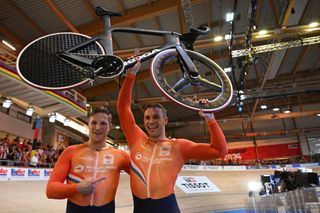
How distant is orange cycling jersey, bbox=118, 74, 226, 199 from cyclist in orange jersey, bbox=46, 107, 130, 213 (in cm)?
16

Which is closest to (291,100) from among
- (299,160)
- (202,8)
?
(299,160)

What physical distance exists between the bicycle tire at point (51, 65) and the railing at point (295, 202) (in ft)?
12.0

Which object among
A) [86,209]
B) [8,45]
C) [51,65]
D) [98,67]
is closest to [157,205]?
[86,209]

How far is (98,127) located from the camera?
222 centimetres

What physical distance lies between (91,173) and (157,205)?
0.56 meters

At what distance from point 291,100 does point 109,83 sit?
19.4 meters

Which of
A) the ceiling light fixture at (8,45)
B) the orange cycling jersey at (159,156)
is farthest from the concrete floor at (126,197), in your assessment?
the ceiling light fixture at (8,45)

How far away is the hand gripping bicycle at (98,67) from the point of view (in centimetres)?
219

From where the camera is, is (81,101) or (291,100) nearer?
(81,101)

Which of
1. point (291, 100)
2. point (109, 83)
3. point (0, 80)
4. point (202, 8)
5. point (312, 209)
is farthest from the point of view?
point (291, 100)

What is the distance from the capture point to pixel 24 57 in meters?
2.35

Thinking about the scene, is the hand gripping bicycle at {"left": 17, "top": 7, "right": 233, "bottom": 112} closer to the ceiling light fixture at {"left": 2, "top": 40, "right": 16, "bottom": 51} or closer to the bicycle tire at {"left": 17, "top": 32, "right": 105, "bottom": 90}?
the bicycle tire at {"left": 17, "top": 32, "right": 105, "bottom": 90}

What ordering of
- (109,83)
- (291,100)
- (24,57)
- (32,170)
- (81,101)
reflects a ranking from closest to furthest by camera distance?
1. (24,57)
2. (32,170)
3. (81,101)
4. (109,83)
5. (291,100)

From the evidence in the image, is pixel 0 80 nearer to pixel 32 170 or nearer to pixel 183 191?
pixel 32 170
